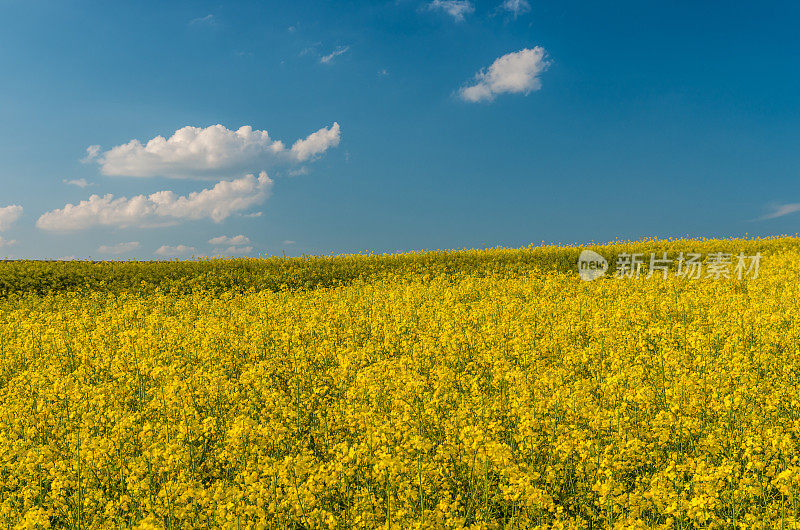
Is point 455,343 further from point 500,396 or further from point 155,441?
point 155,441

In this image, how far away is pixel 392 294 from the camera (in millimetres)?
13195

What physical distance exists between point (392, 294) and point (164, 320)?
5.13 m

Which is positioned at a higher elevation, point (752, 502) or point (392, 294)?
point (392, 294)

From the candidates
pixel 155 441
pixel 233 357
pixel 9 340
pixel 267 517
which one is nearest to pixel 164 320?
pixel 9 340

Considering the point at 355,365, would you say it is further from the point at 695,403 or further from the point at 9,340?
the point at 9,340

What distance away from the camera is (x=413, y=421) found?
194 inches

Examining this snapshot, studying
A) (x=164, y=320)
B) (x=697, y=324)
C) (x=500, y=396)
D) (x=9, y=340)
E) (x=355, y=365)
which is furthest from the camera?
(x=164, y=320)

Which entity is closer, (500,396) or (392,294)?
(500,396)

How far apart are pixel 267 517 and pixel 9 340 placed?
9272 mm

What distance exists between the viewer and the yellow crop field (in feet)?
12.4

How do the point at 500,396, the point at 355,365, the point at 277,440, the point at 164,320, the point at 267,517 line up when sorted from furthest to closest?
the point at 164,320
the point at 355,365
the point at 500,396
the point at 277,440
the point at 267,517

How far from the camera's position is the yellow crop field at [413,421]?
12.4 ft

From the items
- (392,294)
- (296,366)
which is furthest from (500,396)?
(392,294)

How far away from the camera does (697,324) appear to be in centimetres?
867
